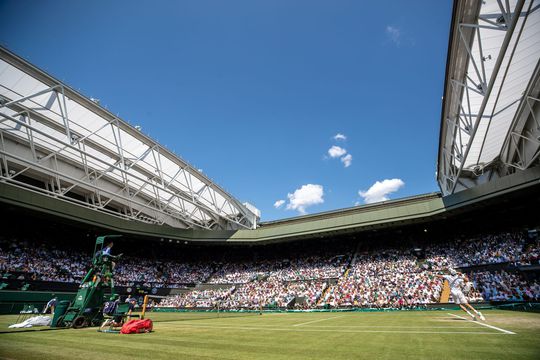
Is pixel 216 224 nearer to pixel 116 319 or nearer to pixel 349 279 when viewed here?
pixel 349 279

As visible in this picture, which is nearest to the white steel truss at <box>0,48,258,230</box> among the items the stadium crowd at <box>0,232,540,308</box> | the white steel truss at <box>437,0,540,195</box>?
the stadium crowd at <box>0,232,540,308</box>

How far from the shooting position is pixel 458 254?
3086cm

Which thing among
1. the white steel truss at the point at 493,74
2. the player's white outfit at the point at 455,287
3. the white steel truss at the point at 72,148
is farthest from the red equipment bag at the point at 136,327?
the white steel truss at the point at 493,74

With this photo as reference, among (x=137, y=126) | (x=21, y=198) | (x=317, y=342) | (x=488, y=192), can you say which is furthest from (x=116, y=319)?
(x=488, y=192)

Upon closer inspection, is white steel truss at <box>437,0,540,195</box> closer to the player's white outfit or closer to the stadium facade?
the stadium facade

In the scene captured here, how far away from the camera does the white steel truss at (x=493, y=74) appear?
12.5 m

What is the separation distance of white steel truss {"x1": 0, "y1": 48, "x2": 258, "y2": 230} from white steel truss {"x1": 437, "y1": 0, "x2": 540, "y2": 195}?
24.5 metres

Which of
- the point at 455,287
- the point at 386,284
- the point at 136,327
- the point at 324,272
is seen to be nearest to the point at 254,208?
the point at 324,272

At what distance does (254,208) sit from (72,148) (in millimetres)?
27820

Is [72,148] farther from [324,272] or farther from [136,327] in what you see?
[324,272]

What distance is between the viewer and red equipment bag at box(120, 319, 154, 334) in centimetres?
959

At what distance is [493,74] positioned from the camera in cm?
1234

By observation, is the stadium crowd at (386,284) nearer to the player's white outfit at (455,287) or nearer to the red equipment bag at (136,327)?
the player's white outfit at (455,287)

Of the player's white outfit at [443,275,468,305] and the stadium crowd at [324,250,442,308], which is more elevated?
the player's white outfit at [443,275,468,305]
